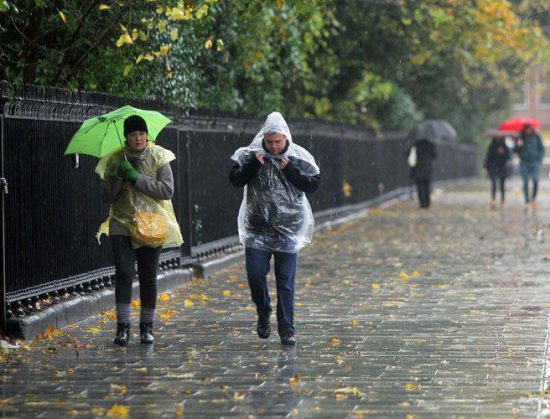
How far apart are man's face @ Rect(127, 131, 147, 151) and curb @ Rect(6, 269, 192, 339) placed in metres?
1.46

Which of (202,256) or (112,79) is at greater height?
(112,79)

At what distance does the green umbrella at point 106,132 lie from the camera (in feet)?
33.9

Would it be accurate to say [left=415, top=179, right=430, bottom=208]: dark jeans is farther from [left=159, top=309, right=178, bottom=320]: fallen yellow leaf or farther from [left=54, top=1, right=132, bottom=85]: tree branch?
[left=159, top=309, right=178, bottom=320]: fallen yellow leaf

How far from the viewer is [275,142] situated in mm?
10109

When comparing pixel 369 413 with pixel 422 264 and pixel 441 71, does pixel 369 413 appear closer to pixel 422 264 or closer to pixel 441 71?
pixel 422 264

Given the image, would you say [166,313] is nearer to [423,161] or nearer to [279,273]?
[279,273]

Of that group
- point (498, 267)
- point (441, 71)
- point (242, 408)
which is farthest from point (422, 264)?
point (441, 71)

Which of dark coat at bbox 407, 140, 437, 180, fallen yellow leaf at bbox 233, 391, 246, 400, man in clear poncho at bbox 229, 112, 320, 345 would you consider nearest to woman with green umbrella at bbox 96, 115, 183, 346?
man in clear poncho at bbox 229, 112, 320, 345

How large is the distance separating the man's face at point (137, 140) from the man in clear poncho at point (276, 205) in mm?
640

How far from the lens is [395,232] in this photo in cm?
2373

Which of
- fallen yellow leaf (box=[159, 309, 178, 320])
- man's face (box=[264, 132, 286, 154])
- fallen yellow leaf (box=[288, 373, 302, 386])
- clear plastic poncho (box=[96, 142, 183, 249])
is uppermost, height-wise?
man's face (box=[264, 132, 286, 154])

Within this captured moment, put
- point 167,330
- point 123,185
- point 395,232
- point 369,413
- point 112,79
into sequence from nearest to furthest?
1. point 369,413
2. point 123,185
3. point 167,330
4. point 112,79
5. point 395,232

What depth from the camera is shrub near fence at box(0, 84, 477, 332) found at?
1046cm

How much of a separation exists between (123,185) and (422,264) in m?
7.69
